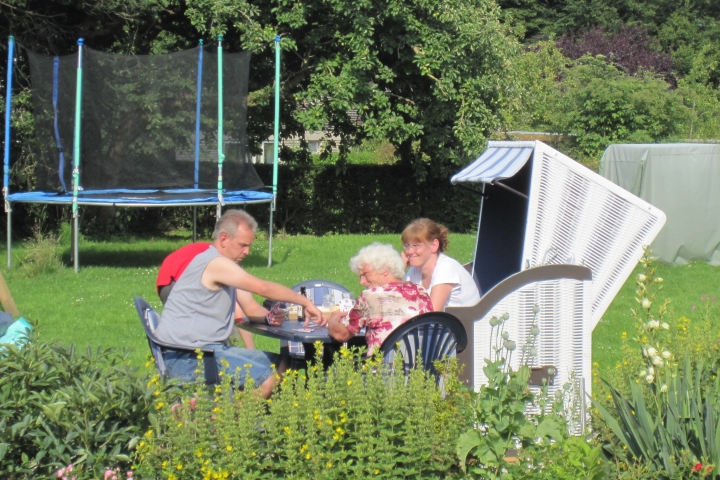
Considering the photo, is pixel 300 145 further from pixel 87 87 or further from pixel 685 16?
pixel 685 16

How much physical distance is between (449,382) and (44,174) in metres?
9.77

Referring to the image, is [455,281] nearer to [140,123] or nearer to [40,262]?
[40,262]

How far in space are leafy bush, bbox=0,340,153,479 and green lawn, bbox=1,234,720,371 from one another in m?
2.57

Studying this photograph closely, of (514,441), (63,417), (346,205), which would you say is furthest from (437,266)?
(346,205)

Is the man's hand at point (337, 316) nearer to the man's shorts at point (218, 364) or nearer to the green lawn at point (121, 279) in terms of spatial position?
the man's shorts at point (218, 364)

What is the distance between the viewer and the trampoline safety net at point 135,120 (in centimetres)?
1188

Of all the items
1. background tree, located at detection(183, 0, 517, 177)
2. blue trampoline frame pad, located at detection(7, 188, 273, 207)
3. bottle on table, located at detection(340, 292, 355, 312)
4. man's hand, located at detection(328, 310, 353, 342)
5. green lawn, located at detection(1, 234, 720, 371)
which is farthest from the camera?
background tree, located at detection(183, 0, 517, 177)

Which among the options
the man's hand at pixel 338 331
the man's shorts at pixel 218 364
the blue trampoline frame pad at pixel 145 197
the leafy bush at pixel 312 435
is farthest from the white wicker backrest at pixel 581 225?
the blue trampoline frame pad at pixel 145 197

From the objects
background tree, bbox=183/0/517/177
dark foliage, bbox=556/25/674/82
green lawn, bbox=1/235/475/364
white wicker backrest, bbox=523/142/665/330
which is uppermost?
dark foliage, bbox=556/25/674/82

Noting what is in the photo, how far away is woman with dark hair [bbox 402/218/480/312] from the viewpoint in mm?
4789

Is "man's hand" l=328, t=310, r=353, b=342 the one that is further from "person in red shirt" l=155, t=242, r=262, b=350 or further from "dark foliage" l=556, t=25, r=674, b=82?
"dark foliage" l=556, t=25, r=674, b=82

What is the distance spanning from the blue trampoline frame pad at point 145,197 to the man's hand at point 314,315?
6.64 m

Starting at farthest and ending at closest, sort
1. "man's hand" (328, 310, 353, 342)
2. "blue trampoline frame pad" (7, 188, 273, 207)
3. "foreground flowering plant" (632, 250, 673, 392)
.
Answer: "blue trampoline frame pad" (7, 188, 273, 207), "man's hand" (328, 310, 353, 342), "foreground flowering plant" (632, 250, 673, 392)

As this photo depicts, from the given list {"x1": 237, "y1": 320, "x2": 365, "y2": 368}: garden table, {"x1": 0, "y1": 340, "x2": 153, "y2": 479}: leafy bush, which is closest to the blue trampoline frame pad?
{"x1": 237, "y1": 320, "x2": 365, "y2": 368}: garden table
